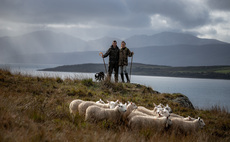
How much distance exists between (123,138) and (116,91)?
33.5 feet

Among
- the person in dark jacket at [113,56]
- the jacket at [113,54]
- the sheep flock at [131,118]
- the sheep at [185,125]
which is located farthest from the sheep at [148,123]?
the jacket at [113,54]

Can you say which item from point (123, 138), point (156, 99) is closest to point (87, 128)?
point (123, 138)

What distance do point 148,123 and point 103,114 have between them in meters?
1.57

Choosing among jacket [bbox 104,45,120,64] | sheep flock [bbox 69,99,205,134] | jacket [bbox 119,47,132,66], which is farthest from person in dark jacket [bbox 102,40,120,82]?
sheep flock [bbox 69,99,205,134]

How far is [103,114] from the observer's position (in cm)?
789

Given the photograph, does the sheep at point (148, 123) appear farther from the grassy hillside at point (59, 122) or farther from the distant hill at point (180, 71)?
the distant hill at point (180, 71)

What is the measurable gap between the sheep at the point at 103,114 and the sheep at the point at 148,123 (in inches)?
22.7

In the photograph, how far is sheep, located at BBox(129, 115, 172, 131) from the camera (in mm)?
7534

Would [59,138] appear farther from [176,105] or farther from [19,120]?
[176,105]

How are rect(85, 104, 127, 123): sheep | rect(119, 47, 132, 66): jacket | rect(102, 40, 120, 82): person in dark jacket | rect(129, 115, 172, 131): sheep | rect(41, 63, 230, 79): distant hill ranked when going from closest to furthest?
rect(129, 115, 172, 131): sheep
rect(85, 104, 127, 123): sheep
rect(119, 47, 132, 66): jacket
rect(102, 40, 120, 82): person in dark jacket
rect(41, 63, 230, 79): distant hill

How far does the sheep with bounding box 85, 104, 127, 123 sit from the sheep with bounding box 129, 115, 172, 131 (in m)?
0.58

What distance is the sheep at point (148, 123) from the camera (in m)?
7.53

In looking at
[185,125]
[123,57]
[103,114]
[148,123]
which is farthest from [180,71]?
[103,114]

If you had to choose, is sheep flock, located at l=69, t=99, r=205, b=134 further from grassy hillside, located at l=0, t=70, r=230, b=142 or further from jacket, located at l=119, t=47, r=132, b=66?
jacket, located at l=119, t=47, r=132, b=66
